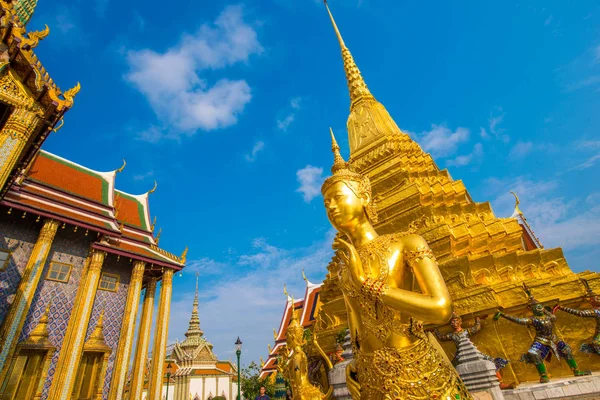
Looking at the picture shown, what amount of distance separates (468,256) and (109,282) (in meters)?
13.4

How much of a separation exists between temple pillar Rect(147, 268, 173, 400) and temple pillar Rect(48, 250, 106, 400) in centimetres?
290

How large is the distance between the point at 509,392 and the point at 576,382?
3.22 feet

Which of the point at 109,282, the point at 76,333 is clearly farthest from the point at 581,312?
the point at 109,282

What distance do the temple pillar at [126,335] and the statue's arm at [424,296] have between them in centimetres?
1305

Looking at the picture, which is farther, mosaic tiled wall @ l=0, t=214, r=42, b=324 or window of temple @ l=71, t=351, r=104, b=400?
window of temple @ l=71, t=351, r=104, b=400

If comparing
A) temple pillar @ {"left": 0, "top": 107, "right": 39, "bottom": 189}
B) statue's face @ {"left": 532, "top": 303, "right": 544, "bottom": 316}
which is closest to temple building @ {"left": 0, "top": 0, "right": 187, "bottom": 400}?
temple pillar @ {"left": 0, "top": 107, "right": 39, "bottom": 189}

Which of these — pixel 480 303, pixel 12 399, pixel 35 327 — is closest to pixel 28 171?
pixel 35 327

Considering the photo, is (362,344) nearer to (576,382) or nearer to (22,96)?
(576,382)

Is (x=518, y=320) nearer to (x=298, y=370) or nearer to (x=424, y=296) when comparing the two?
(x=298, y=370)

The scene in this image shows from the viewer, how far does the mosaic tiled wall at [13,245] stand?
10164 millimetres

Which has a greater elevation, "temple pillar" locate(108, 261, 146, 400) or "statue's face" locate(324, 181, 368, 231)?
"temple pillar" locate(108, 261, 146, 400)

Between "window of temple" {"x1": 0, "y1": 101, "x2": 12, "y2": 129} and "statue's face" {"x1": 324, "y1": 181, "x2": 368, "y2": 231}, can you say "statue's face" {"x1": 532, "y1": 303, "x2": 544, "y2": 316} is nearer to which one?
"statue's face" {"x1": 324, "y1": 181, "x2": 368, "y2": 231}

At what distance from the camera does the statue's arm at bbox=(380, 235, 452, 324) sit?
2.02m

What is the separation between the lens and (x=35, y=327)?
1047 centimetres
